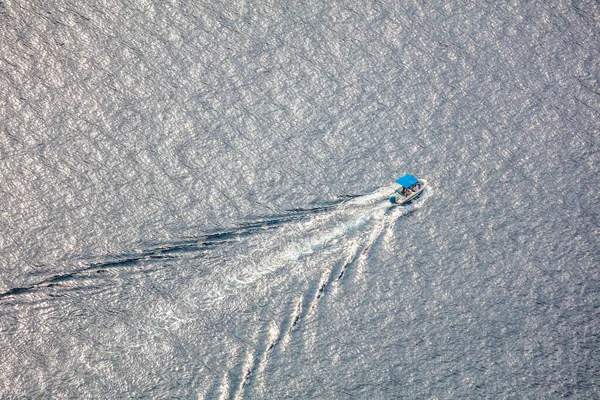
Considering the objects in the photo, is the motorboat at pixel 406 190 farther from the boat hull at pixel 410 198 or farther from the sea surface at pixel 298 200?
the sea surface at pixel 298 200

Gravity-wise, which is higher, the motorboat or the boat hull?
the motorboat

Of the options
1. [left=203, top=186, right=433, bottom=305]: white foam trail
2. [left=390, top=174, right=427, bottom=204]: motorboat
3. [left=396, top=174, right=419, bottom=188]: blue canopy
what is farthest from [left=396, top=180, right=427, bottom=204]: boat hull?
[left=396, top=174, right=419, bottom=188]: blue canopy

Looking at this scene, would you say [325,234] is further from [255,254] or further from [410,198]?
[410,198]

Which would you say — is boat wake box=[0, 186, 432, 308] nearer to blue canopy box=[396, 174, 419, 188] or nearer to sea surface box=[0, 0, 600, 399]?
sea surface box=[0, 0, 600, 399]

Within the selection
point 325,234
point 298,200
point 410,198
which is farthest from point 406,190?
point 298,200

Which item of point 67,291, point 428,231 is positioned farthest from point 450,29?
point 67,291

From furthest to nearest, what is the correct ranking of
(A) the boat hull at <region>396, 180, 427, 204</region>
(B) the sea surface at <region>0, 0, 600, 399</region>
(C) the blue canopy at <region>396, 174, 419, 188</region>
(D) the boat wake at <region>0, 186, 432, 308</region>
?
1. (A) the boat hull at <region>396, 180, 427, 204</region>
2. (C) the blue canopy at <region>396, 174, 419, 188</region>
3. (D) the boat wake at <region>0, 186, 432, 308</region>
4. (B) the sea surface at <region>0, 0, 600, 399</region>

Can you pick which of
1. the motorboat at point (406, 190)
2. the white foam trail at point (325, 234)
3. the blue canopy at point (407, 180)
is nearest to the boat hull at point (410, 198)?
the motorboat at point (406, 190)

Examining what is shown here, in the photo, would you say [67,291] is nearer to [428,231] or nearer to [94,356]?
[94,356]
